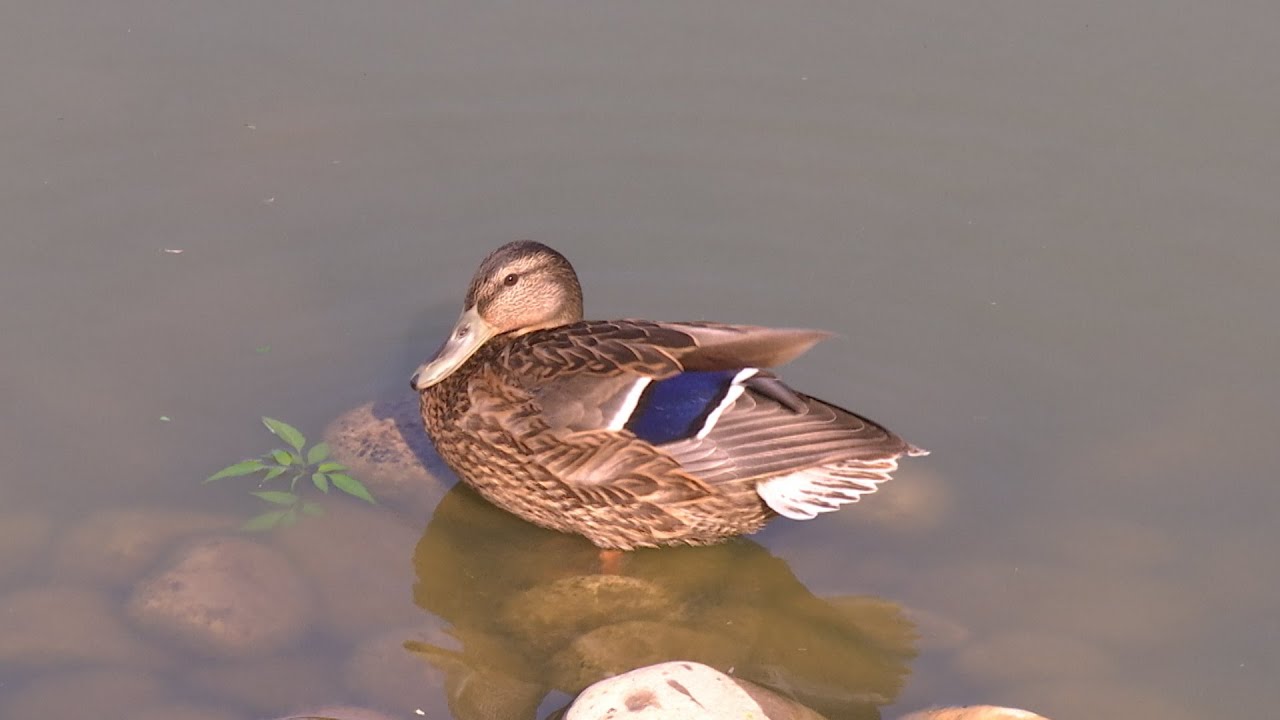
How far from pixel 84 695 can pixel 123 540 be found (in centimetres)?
72

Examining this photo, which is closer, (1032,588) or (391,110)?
(1032,588)

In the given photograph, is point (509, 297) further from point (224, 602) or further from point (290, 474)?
point (224, 602)

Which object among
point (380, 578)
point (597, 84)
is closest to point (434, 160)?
point (597, 84)

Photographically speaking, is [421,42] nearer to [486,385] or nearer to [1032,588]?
[486,385]

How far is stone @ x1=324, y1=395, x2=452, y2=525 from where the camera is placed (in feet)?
19.3

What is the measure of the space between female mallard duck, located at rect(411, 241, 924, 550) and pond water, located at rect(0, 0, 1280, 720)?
27 centimetres

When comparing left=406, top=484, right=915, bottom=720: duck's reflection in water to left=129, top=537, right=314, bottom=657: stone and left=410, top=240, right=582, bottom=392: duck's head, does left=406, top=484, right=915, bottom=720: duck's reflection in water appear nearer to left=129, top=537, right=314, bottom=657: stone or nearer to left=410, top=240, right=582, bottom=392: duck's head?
left=129, top=537, right=314, bottom=657: stone

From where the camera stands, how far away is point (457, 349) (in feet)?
19.1

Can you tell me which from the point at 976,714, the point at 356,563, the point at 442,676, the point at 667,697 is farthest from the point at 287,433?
the point at 976,714

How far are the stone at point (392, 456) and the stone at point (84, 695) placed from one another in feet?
3.98

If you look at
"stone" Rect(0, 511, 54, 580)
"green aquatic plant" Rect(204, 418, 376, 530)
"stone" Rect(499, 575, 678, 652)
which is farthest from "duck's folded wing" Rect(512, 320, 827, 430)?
"stone" Rect(0, 511, 54, 580)

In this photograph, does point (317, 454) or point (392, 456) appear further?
point (392, 456)

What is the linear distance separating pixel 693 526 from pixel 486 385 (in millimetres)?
923

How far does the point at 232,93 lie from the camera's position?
25.0 ft
